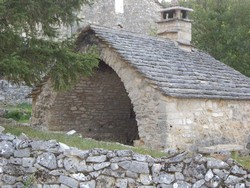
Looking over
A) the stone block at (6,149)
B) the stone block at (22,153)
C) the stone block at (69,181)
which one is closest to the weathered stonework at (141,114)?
the stone block at (69,181)

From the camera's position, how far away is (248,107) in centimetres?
1408

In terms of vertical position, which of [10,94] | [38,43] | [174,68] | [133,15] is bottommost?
[10,94]

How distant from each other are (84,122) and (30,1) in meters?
6.88

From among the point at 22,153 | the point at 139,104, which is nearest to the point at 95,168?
the point at 22,153

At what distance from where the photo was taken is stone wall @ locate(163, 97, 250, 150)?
1154cm

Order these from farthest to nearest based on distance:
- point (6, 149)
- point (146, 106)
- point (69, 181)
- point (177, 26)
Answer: point (177, 26) < point (146, 106) < point (6, 149) < point (69, 181)

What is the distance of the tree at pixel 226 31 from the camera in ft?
65.7

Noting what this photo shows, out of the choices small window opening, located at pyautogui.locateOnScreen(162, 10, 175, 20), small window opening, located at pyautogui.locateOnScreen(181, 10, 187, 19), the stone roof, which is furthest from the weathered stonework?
small window opening, located at pyautogui.locateOnScreen(181, 10, 187, 19)

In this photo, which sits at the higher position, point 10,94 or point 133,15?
point 133,15

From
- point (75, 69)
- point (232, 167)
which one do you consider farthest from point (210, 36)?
point (232, 167)

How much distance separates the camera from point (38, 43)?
9.19 meters

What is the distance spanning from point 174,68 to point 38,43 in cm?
498

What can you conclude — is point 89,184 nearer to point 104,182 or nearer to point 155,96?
point 104,182

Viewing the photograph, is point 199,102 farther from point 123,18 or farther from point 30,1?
point 123,18
